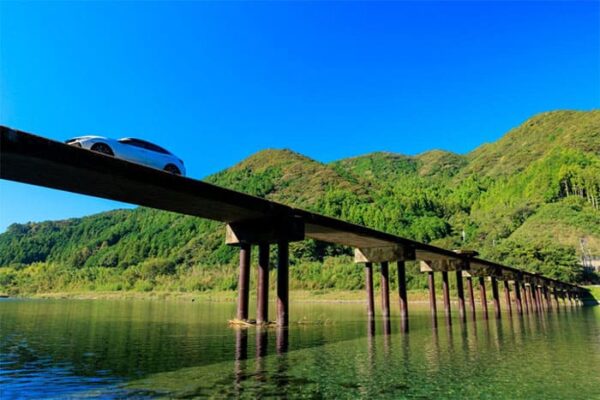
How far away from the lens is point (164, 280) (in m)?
163

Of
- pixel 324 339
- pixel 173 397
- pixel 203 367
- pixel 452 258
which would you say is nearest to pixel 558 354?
pixel 324 339

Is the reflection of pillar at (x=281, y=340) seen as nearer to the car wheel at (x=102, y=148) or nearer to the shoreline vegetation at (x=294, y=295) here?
the car wheel at (x=102, y=148)

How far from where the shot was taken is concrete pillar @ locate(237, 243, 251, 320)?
30.2m

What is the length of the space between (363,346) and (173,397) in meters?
13.3

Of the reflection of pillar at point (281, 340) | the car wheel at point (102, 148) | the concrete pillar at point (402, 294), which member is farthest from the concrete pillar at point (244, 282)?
the concrete pillar at point (402, 294)

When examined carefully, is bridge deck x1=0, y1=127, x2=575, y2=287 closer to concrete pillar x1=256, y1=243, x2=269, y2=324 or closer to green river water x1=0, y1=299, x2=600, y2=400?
concrete pillar x1=256, y1=243, x2=269, y2=324

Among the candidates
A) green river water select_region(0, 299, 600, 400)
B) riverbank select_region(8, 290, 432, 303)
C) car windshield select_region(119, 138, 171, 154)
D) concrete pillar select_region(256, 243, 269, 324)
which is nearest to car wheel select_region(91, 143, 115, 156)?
car windshield select_region(119, 138, 171, 154)

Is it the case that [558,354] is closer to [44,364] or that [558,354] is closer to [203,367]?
[203,367]

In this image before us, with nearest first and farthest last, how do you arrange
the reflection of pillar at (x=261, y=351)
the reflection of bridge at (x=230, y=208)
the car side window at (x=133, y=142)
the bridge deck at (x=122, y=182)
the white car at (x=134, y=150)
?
the reflection of pillar at (x=261, y=351) → the bridge deck at (x=122, y=182) → the reflection of bridge at (x=230, y=208) → the white car at (x=134, y=150) → the car side window at (x=133, y=142)

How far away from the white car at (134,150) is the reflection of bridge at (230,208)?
137 cm

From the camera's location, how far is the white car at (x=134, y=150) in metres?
19.9

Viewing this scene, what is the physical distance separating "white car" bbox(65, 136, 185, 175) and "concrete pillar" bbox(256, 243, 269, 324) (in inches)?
343

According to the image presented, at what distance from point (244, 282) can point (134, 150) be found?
1255cm

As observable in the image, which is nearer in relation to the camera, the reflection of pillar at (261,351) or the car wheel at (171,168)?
the reflection of pillar at (261,351)
